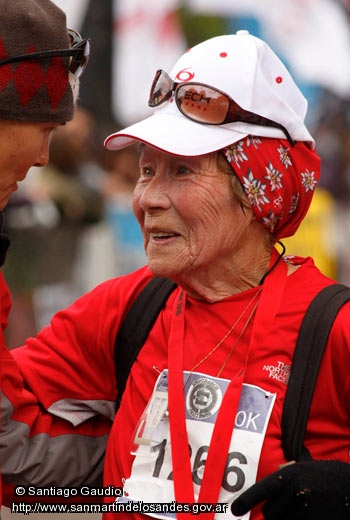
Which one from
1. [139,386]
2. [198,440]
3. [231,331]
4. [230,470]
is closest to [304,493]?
[230,470]

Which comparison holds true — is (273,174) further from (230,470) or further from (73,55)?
(230,470)

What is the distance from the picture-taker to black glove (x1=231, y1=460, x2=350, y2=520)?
262 centimetres

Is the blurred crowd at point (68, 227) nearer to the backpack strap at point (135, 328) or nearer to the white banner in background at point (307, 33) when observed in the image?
the white banner in background at point (307, 33)

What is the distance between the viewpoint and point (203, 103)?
9.95 feet

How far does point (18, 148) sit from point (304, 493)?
4.38 feet

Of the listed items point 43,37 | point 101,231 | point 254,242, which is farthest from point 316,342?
point 101,231

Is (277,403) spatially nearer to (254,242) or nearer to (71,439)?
(254,242)

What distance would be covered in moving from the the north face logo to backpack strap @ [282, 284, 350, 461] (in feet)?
0.12

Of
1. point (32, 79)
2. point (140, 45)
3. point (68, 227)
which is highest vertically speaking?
point (32, 79)

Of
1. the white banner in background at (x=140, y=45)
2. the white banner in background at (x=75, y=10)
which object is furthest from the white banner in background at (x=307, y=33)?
the white banner in background at (x=75, y=10)

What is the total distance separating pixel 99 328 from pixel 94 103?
8.59 metres

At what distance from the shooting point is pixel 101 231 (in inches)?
396

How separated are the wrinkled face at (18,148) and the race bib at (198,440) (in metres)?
0.80

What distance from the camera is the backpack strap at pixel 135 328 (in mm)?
3203
